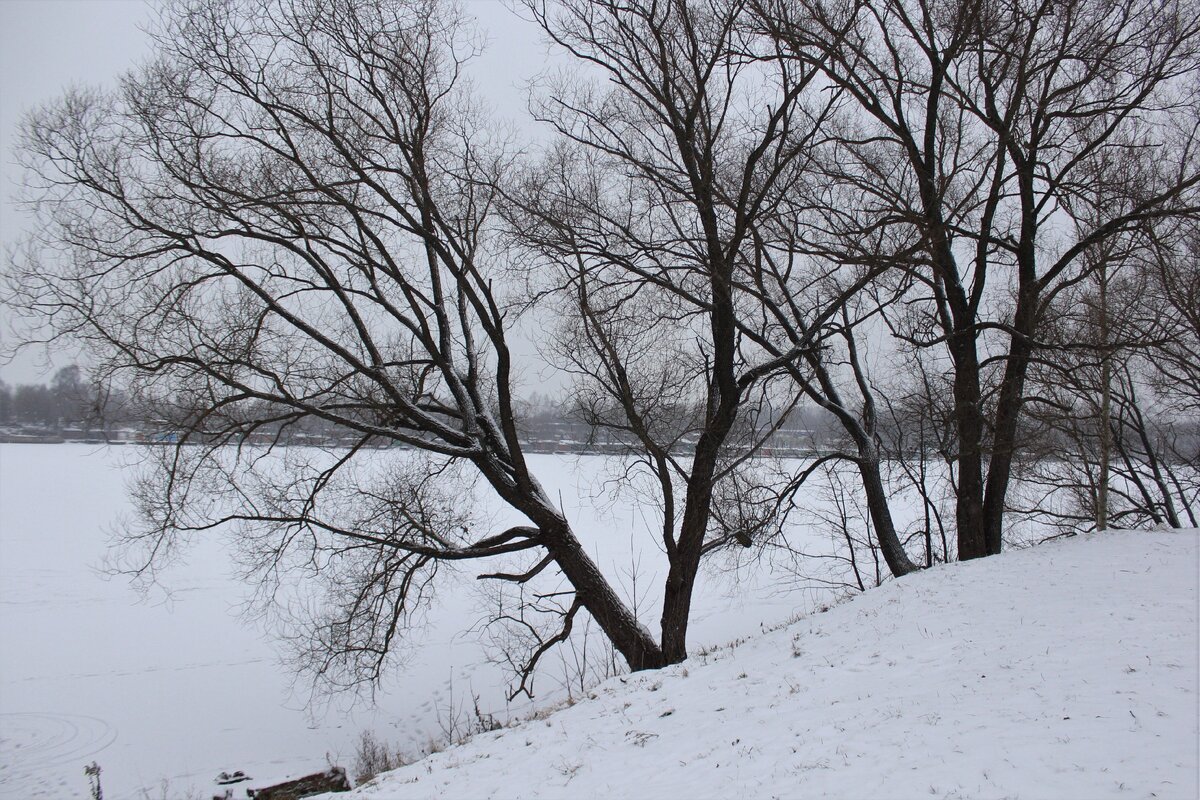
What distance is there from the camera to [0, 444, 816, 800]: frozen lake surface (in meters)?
12.1

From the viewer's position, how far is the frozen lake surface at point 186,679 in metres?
12.1

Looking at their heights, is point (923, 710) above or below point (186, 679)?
above

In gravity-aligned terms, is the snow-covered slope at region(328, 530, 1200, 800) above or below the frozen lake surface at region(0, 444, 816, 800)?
above

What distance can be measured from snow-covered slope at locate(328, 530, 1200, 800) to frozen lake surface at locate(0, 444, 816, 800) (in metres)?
3.47

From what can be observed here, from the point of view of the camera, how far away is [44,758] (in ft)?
38.8

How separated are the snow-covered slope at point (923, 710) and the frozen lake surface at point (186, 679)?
3.47 m

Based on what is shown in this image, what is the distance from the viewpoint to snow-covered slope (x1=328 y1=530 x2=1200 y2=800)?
11.9ft

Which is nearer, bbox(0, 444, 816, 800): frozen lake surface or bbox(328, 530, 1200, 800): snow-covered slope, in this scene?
bbox(328, 530, 1200, 800): snow-covered slope

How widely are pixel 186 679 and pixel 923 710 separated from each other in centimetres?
1740

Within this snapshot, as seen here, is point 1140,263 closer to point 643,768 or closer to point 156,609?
point 643,768

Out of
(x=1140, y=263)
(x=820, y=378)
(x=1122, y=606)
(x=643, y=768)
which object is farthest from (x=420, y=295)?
(x=1140, y=263)

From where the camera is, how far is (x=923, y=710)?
4.57 metres

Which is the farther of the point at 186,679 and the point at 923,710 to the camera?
the point at 186,679

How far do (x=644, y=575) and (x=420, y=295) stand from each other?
15309 millimetres
